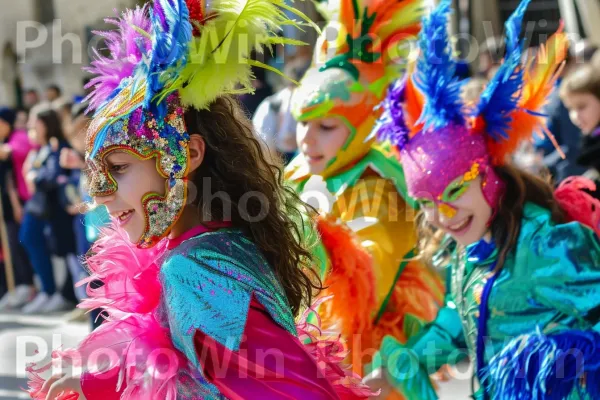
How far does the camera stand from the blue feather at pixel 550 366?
8.90 feet

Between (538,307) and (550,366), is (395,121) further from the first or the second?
(550,366)

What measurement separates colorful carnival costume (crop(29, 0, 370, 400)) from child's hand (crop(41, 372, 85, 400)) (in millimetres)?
27

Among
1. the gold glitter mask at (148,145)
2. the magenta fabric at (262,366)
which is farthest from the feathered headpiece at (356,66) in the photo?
the magenta fabric at (262,366)

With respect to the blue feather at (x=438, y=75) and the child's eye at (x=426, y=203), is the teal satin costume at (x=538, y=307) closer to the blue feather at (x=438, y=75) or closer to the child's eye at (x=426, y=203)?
the child's eye at (x=426, y=203)

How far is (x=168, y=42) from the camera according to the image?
2029 millimetres

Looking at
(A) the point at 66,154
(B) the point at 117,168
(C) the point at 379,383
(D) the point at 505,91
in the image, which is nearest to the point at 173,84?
(B) the point at 117,168

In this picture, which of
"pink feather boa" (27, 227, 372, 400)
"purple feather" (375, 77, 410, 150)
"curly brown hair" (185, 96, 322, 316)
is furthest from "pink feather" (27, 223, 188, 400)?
"purple feather" (375, 77, 410, 150)

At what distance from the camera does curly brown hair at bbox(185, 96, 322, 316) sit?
2178mm

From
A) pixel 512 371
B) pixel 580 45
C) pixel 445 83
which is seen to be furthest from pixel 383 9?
pixel 580 45

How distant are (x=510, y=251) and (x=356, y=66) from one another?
1158mm

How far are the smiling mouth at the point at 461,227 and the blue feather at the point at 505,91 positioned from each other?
0.91 ft

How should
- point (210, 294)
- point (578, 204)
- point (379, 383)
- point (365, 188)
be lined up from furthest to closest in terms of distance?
point (365, 188)
point (379, 383)
point (578, 204)
point (210, 294)

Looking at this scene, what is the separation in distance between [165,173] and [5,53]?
33.0 feet

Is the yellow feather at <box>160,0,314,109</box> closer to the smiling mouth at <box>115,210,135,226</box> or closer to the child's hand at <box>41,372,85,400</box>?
the smiling mouth at <box>115,210,135,226</box>
